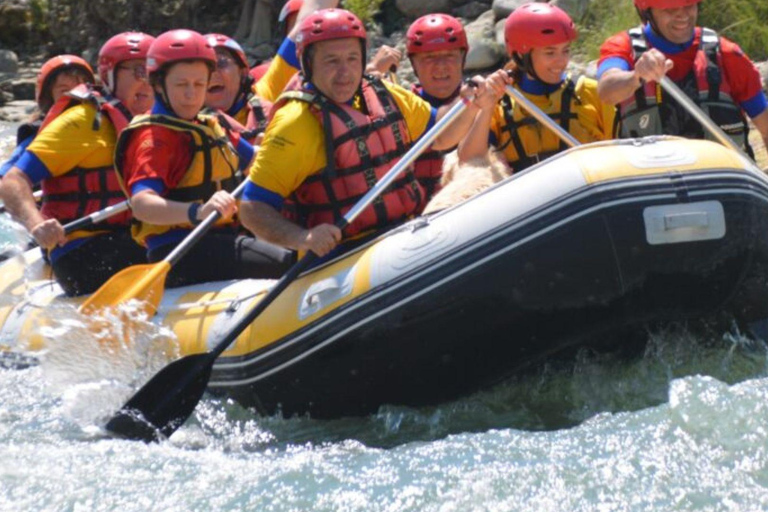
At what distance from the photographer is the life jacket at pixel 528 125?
613 centimetres

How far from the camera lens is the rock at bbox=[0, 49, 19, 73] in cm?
1922

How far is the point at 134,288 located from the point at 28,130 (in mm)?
1660

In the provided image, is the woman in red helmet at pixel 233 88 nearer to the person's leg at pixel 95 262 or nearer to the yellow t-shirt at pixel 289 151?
the person's leg at pixel 95 262

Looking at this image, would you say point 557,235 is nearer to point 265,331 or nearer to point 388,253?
point 388,253

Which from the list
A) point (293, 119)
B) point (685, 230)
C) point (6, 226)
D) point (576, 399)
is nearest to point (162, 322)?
point (293, 119)

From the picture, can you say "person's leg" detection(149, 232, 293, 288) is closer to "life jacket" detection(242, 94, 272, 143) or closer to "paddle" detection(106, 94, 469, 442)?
"paddle" detection(106, 94, 469, 442)

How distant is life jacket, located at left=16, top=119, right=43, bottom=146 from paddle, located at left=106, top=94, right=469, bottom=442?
1960 mm

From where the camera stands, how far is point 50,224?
6.29 meters

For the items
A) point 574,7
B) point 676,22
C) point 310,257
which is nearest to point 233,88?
point 310,257

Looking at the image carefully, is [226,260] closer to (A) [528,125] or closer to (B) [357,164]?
(B) [357,164]

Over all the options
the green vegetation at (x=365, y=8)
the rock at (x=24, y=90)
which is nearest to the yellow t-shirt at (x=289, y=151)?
the green vegetation at (x=365, y=8)

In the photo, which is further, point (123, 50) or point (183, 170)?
point (123, 50)

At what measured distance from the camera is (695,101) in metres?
6.03

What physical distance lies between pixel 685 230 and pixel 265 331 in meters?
1.57
